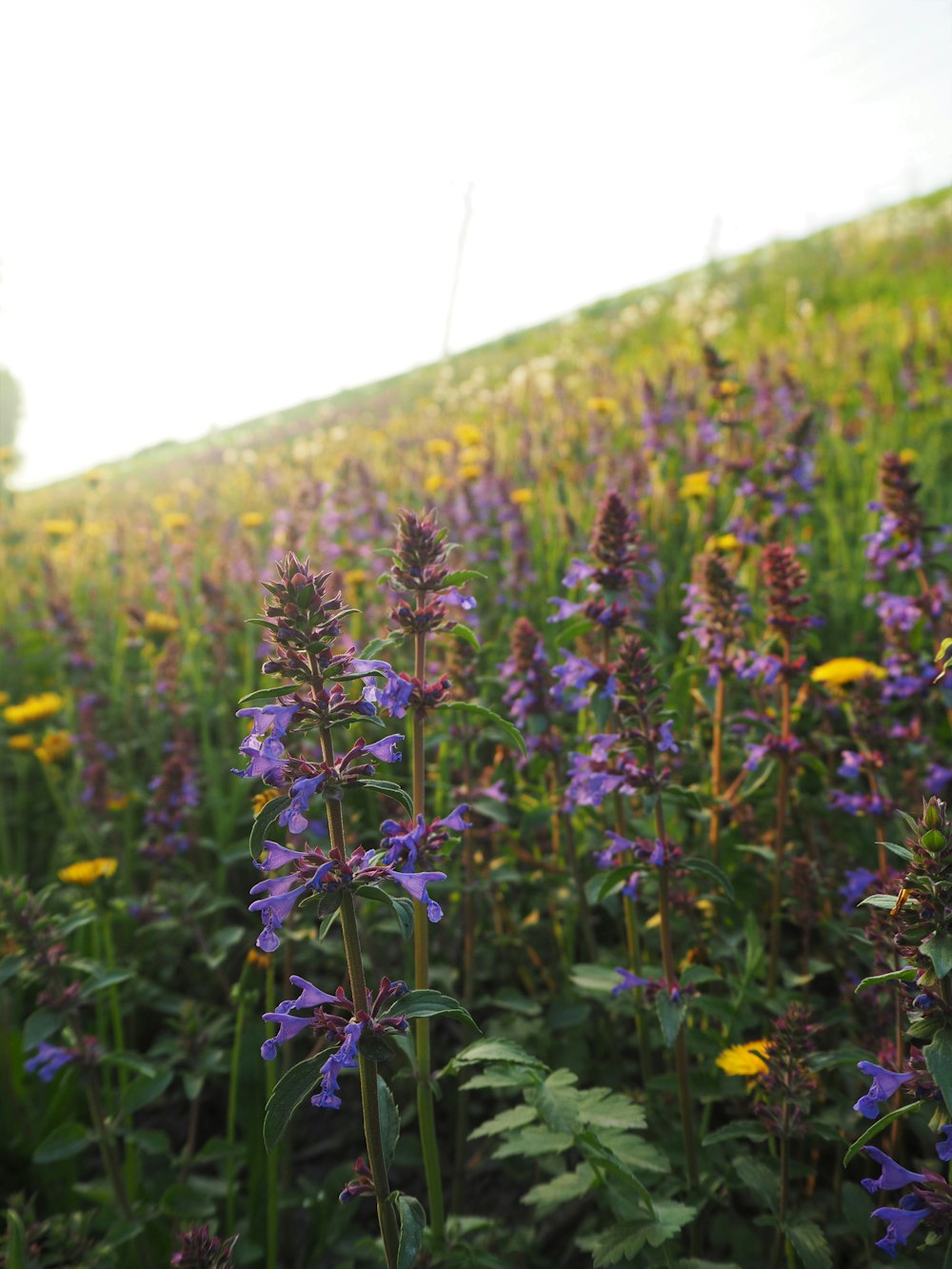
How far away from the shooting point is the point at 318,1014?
1.21 m

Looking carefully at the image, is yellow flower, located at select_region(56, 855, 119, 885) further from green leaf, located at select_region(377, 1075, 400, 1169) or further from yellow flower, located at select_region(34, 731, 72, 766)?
green leaf, located at select_region(377, 1075, 400, 1169)

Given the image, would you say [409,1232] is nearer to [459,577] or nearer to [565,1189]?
[565,1189]

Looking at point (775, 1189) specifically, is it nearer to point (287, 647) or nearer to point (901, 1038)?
point (901, 1038)

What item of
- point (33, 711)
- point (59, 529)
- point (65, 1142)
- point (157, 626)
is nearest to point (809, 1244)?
point (65, 1142)

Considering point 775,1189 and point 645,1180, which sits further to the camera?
point 645,1180

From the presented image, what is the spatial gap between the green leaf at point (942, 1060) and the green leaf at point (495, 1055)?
0.59m

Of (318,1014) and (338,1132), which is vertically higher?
(318,1014)

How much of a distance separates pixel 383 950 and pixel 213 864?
37.3 inches

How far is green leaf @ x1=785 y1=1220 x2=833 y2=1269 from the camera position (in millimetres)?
1507

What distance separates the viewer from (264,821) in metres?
1.11

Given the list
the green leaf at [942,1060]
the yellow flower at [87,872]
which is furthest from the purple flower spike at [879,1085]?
the yellow flower at [87,872]

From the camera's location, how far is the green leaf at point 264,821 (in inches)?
42.0

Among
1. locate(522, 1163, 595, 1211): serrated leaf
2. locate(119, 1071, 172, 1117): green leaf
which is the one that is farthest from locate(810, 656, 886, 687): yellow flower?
locate(119, 1071, 172, 1117): green leaf

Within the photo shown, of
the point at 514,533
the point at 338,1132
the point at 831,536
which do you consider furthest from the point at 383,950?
the point at 831,536
